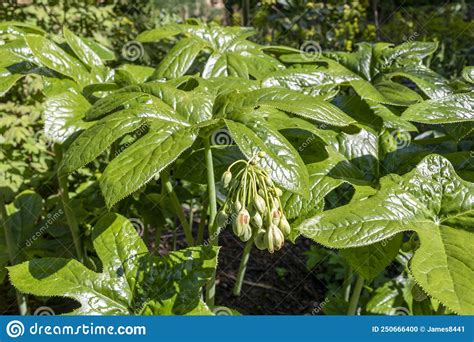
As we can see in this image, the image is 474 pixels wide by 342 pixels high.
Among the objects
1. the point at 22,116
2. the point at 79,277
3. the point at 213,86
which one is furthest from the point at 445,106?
the point at 22,116

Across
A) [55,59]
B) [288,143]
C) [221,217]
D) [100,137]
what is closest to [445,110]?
[288,143]

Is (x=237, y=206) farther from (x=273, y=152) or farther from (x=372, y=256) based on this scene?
(x=372, y=256)

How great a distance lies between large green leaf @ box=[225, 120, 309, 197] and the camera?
1185 mm

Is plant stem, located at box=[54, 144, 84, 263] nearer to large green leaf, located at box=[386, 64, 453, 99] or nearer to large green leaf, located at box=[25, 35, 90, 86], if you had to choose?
large green leaf, located at box=[25, 35, 90, 86]

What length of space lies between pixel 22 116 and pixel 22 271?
202cm

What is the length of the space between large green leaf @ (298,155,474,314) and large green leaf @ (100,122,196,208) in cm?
32

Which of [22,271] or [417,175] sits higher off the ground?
[417,175]

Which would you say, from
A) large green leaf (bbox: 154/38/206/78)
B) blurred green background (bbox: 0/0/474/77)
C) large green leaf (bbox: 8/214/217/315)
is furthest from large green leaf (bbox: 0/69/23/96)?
blurred green background (bbox: 0/0/474/77)

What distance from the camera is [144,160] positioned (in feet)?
3.86

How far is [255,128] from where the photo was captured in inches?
50.0

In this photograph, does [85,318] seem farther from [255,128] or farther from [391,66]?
[391,66]

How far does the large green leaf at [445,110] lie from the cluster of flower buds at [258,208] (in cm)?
38

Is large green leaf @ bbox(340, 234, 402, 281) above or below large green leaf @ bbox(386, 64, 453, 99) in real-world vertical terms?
below

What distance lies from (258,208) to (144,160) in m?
0.27
